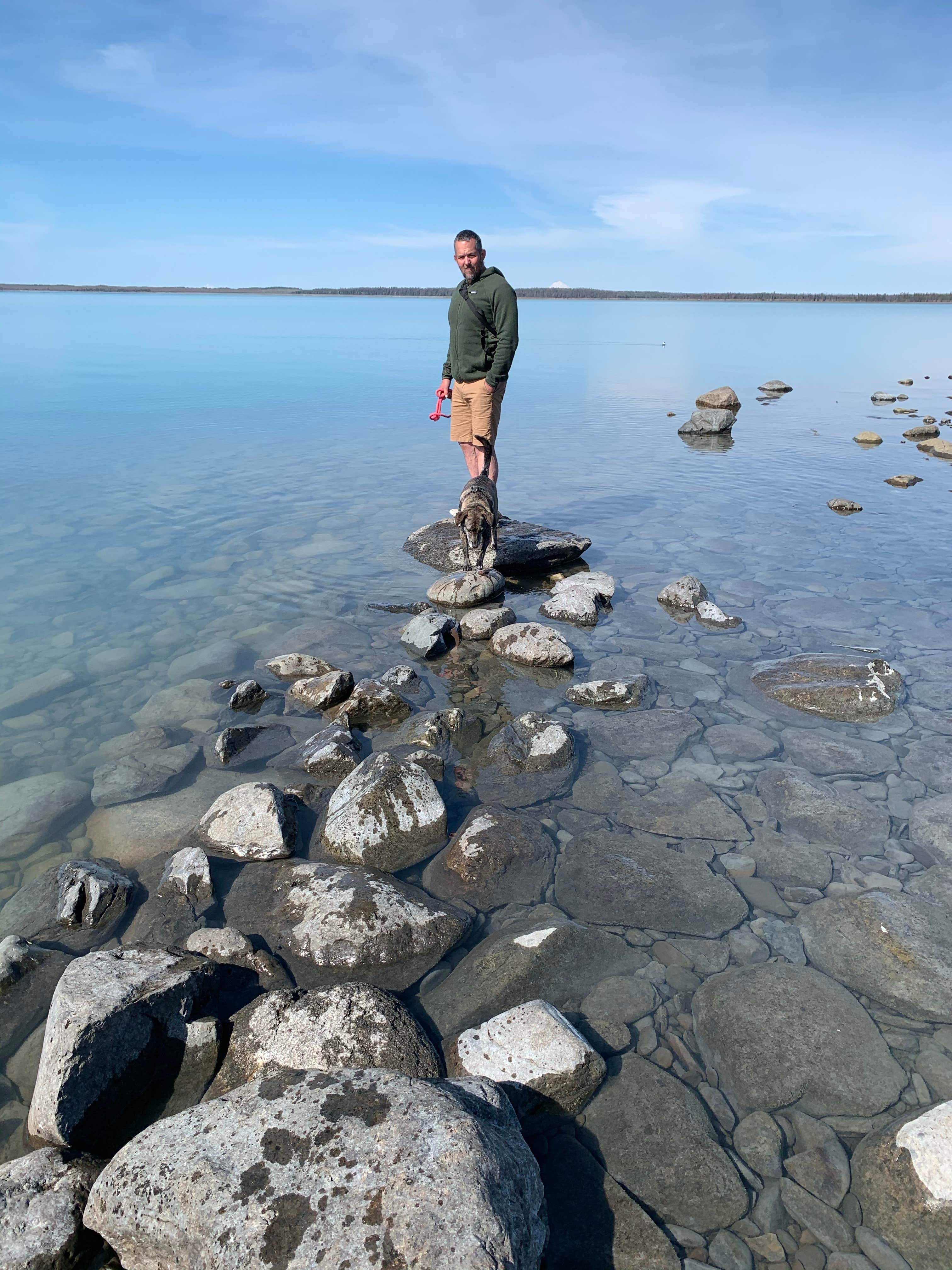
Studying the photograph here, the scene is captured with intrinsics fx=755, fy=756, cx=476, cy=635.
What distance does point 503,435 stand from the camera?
21.4m

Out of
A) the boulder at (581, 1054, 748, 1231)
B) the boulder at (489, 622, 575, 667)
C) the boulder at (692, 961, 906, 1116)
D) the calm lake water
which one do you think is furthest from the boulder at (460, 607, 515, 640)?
the boulder at (581, 1054, 748, 1231)

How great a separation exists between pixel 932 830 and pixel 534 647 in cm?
378

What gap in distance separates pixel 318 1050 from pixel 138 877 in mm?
2142

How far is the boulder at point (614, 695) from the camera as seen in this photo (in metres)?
6.76

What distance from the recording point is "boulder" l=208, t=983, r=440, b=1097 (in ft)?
11.0

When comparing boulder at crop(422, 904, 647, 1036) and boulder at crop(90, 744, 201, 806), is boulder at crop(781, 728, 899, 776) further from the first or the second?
boulder at crop(90, 744, 201, 806)


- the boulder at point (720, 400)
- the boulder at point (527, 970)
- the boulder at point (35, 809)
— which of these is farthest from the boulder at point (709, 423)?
the boulder at point (527, 970)

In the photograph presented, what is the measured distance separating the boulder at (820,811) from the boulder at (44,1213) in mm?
4304

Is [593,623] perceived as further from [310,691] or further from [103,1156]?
[103,1156]

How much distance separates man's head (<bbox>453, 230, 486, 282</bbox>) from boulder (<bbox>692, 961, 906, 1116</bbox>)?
8068mm

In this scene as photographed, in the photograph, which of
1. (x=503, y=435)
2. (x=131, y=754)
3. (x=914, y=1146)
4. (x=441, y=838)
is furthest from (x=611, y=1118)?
(x=503, y=435)

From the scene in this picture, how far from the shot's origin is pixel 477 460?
10203 millimetres

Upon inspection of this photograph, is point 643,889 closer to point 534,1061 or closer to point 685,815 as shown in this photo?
point 685,815

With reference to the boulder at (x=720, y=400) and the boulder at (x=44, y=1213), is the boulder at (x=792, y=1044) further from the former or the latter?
the boulder at (x=720, y=400)
